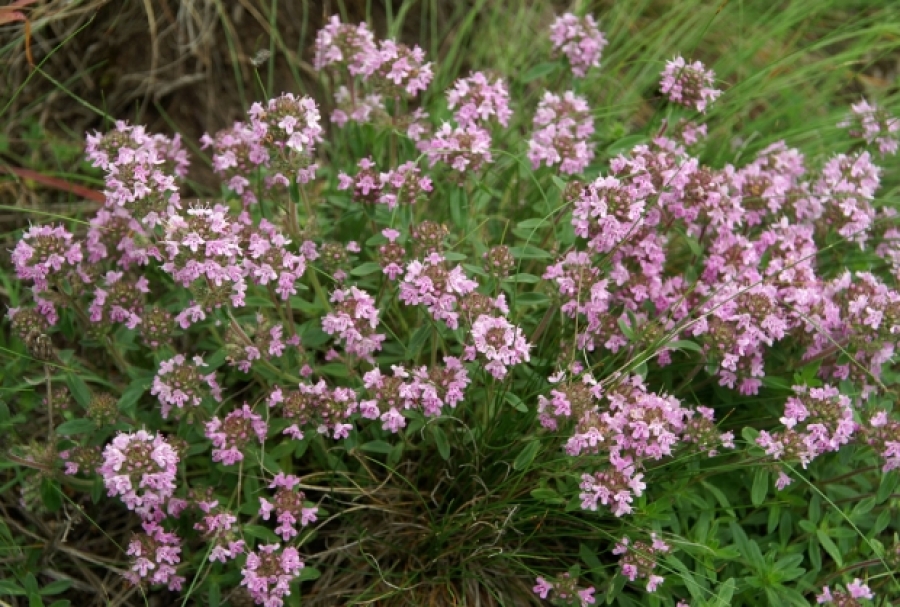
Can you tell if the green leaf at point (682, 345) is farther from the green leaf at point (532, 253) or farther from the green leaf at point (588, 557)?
the green leaf at point (588, 557)

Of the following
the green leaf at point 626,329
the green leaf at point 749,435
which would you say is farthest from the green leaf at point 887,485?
the green leaf at point 626,329

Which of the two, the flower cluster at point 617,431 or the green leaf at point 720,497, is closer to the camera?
the flower cluster at point 617,431

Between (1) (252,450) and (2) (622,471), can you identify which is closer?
(2) (622,471)

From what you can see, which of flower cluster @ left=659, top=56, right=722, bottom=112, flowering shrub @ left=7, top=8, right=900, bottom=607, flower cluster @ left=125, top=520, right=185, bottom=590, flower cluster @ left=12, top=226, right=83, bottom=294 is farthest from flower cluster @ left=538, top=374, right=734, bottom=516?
flower cluster @ left=12, top=226, right=83, bottom=294

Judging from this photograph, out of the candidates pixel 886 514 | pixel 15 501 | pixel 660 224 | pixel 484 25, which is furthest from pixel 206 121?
pixel 886 514

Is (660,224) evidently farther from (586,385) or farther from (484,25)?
(484,25)

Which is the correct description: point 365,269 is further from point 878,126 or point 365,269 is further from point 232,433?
point 878,126
